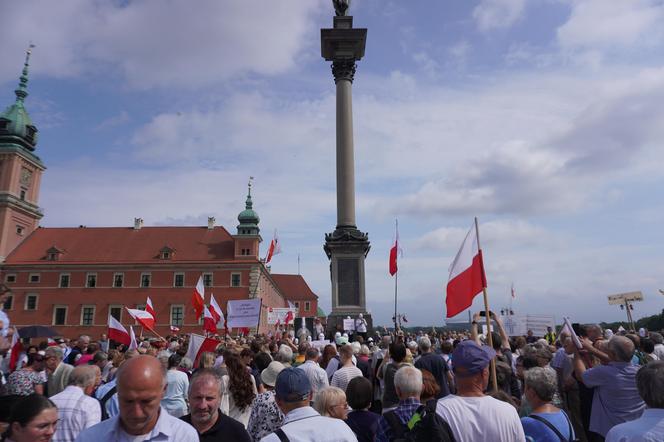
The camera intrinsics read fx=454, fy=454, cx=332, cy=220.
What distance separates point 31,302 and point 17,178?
1806cm

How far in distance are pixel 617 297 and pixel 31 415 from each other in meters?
21.1

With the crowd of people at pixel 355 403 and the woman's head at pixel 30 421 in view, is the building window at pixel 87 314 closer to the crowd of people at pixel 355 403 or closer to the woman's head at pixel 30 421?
the crowd of people at pixel 355 403

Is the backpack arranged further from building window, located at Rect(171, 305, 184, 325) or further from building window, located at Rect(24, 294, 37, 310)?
building window, located at Rect(24, 294, 37, 310)

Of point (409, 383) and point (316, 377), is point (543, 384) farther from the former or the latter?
point (316, 377)

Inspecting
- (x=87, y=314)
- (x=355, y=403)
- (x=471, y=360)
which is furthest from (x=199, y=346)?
(x=87, y=314)

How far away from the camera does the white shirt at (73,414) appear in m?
4.53

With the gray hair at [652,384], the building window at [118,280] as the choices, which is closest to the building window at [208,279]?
the building window at [118,280]

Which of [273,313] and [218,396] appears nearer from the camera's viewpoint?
[218,396]

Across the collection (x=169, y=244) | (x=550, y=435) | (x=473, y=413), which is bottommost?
(x=550, y=435)

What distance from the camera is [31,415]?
3.20 meters

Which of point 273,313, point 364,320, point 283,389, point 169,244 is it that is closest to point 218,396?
point 283,389

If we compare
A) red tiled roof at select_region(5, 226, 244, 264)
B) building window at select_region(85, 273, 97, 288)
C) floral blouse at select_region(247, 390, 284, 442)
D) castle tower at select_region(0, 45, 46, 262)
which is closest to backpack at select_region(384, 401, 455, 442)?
floral blouse at select_region(247, 390, 284, 442)

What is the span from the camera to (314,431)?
2982mm

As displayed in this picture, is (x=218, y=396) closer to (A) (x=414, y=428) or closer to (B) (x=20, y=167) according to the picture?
(A) (x=414, y=428)
